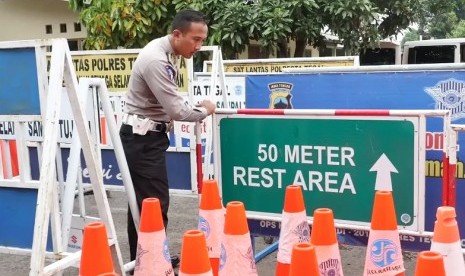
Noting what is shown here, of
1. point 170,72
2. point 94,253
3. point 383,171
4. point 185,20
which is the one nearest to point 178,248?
point 170,72

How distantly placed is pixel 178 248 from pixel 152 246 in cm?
209

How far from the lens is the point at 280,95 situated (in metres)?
5.31

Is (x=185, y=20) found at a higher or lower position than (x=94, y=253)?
higher

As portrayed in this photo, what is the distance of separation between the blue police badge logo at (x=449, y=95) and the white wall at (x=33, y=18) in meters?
11.0

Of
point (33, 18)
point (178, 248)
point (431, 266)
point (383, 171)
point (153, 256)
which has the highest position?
point (33, 18)

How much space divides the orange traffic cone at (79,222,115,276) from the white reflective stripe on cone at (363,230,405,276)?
1345mm

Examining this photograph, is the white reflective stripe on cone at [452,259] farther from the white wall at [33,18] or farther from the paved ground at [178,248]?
the white wall at [33,18]

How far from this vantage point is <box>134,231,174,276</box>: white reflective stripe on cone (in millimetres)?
3227

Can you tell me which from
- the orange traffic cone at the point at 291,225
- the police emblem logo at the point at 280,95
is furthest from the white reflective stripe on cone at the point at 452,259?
the police emblem logo at the point at 280,95

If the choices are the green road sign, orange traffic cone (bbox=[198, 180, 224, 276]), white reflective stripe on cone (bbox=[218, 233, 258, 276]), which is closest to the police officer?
the green road sign

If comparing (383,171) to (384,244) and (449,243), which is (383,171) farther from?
(449,243)

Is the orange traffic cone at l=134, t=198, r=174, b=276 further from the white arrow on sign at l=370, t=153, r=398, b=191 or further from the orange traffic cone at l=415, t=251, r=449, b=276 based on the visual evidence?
the orange traffic cone at l=415, t=251, r=449, b=276

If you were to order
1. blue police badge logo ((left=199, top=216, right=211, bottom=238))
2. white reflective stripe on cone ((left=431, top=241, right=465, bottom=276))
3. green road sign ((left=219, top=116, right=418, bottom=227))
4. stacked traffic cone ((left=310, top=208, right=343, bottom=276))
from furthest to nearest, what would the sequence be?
blue police badge logo ((left=199, top=216, right=211, bottom=238)) → green road sign ((left=219, top=116, right=418, bottom=227)) → stacked traffic cone ((left=310, top=208, right=343, bottom=276)) → white reflective stripe on cone ((left=431, top=241, right=465, bottom=276))

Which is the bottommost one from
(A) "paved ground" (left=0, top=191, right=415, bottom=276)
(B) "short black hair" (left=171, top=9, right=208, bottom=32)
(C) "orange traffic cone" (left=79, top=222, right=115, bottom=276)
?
(A) "paved ground" (left=0, top=191, right=415, bottom=276)
